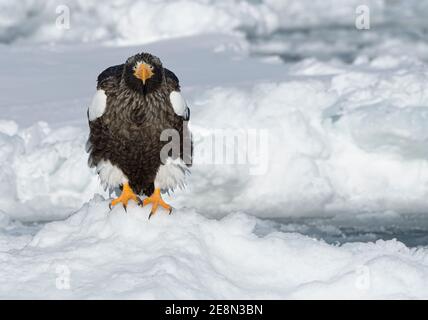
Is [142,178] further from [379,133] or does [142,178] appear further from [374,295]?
[379,133]

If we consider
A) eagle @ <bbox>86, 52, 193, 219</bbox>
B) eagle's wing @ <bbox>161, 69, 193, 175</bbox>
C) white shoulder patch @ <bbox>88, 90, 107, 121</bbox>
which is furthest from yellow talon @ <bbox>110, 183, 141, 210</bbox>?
white shoulder patch @ <bbox>88, 90, 107, 121</bbox>

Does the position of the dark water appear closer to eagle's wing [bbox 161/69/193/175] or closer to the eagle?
eagle's wing [bbox 161/69/193/175]

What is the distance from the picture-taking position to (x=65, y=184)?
17781 mm

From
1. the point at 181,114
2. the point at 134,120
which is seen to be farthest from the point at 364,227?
the point at 134,120

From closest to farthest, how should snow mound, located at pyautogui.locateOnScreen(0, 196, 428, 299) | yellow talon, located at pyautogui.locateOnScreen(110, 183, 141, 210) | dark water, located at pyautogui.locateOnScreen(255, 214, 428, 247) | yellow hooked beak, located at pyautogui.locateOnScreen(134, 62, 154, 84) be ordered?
1. snow mound, located at pyautogui.locateOnScreen(0, 196, 428, 299)
2. yellow hooked beak, located at pyautogui.locateOnScreen(134, 62, 154, 84)
3. yellow talon, located at pyautogui.locateOnScreen(110, 183, 141, 210)
4. dark water, located at pyautogui.locateOnScreen(255, 214, 428, 247)

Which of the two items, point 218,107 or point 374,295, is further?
point 218,107

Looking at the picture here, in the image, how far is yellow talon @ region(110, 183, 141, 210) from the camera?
7.18m

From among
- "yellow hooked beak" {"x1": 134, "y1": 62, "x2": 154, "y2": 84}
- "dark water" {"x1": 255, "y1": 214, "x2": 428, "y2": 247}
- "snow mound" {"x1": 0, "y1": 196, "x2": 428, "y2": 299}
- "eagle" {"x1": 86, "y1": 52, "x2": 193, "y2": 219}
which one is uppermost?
"dark water" {"x1": 255, "y1": 214, "x2": 428, "y2": 247}

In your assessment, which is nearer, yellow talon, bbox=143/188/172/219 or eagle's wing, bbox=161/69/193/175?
yellow talon, bbox=143/188/172/219

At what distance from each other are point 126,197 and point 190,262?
1.48 meters

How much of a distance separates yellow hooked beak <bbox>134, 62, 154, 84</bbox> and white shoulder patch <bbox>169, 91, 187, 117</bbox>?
0.44 meters

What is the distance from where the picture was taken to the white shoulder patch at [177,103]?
739cm

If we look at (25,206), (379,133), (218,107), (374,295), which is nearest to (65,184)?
(25,206)

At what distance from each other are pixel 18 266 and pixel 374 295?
3188 mm
